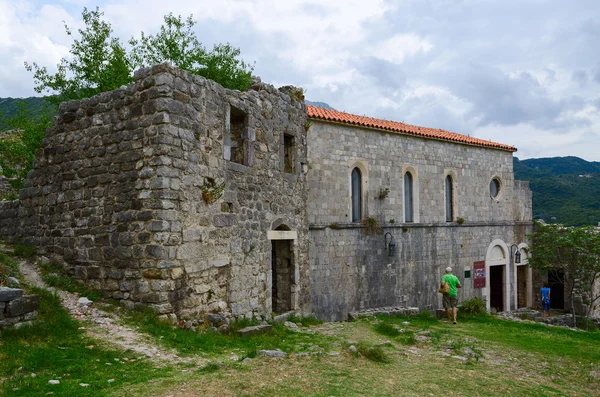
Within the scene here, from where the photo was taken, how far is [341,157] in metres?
16.4

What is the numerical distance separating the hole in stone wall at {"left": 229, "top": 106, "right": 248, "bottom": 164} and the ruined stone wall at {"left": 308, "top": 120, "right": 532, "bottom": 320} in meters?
5.16

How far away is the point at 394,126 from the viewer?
60.2 ft

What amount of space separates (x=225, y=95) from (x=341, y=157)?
287 inches

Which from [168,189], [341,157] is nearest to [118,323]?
[168,189]

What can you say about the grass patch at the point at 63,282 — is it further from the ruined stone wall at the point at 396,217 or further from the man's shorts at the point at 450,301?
the man's shorts at the point at 450,301

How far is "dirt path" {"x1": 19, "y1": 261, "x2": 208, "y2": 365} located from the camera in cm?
645

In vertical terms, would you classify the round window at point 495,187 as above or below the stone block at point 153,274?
above

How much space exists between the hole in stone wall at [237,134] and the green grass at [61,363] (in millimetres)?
4831

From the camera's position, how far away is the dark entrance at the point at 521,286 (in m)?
23.4

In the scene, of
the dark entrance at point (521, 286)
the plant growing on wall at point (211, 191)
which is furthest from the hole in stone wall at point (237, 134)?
the dark entrance at point (521, 286)

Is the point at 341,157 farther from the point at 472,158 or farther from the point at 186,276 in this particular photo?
the point at 186,276

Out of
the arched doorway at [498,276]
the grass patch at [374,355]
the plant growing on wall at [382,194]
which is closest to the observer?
the grass patch at [374,355]

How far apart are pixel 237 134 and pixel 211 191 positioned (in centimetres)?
207

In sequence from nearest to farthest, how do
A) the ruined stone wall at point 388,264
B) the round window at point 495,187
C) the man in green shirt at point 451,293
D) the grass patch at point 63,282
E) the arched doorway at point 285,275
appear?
the grass patch at point 63,282, the arched doorway at point 285,275, the man in green shirt at point 451,293, the ruined stone wall at point 388,264, the round window at point 495,187
